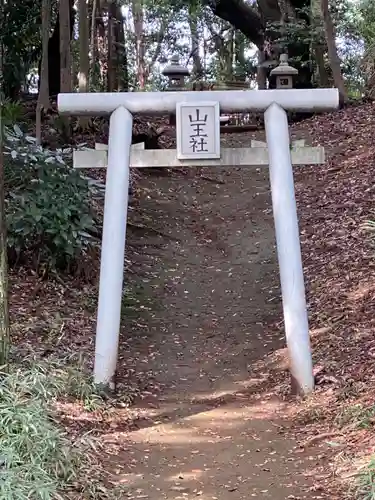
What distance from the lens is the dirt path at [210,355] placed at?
4.22 m

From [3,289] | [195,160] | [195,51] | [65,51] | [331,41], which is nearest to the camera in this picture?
[3,289]

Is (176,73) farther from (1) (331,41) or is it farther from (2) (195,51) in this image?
(2) (195,51)

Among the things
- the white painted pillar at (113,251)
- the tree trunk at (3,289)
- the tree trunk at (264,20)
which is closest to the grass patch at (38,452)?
the tree trunk at (3,289)

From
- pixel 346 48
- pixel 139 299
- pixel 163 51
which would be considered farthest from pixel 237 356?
pixel 163 51

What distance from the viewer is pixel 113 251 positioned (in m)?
5.75

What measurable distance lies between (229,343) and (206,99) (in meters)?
2.61

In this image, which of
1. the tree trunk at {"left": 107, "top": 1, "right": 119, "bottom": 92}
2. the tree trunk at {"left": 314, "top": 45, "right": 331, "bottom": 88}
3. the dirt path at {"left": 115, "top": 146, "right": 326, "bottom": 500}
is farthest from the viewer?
the tree trunk at {"left": 314, "top": 45, "right": 331, "bottom": 88}

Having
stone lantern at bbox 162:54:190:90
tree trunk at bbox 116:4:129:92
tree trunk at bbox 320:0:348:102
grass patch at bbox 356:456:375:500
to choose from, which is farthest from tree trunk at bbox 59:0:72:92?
grass patch at bbox 356:456:375:500

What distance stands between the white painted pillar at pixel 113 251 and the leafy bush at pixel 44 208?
1.64m

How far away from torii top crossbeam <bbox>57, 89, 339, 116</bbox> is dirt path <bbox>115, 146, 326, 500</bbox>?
7.99ft

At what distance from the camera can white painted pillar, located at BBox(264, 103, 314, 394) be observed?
550 cm

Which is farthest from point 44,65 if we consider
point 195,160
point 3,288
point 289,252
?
point 3,288

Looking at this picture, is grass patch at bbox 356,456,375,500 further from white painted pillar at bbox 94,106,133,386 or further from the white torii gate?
white painted pillar at bbox 94,106,133,386

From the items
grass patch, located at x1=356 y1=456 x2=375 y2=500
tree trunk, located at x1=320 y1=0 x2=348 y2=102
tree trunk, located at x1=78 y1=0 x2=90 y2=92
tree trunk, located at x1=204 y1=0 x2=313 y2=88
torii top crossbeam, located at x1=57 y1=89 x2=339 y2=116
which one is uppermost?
tree trunk, located at x1=204 y1=0 x2=313 y2=88
